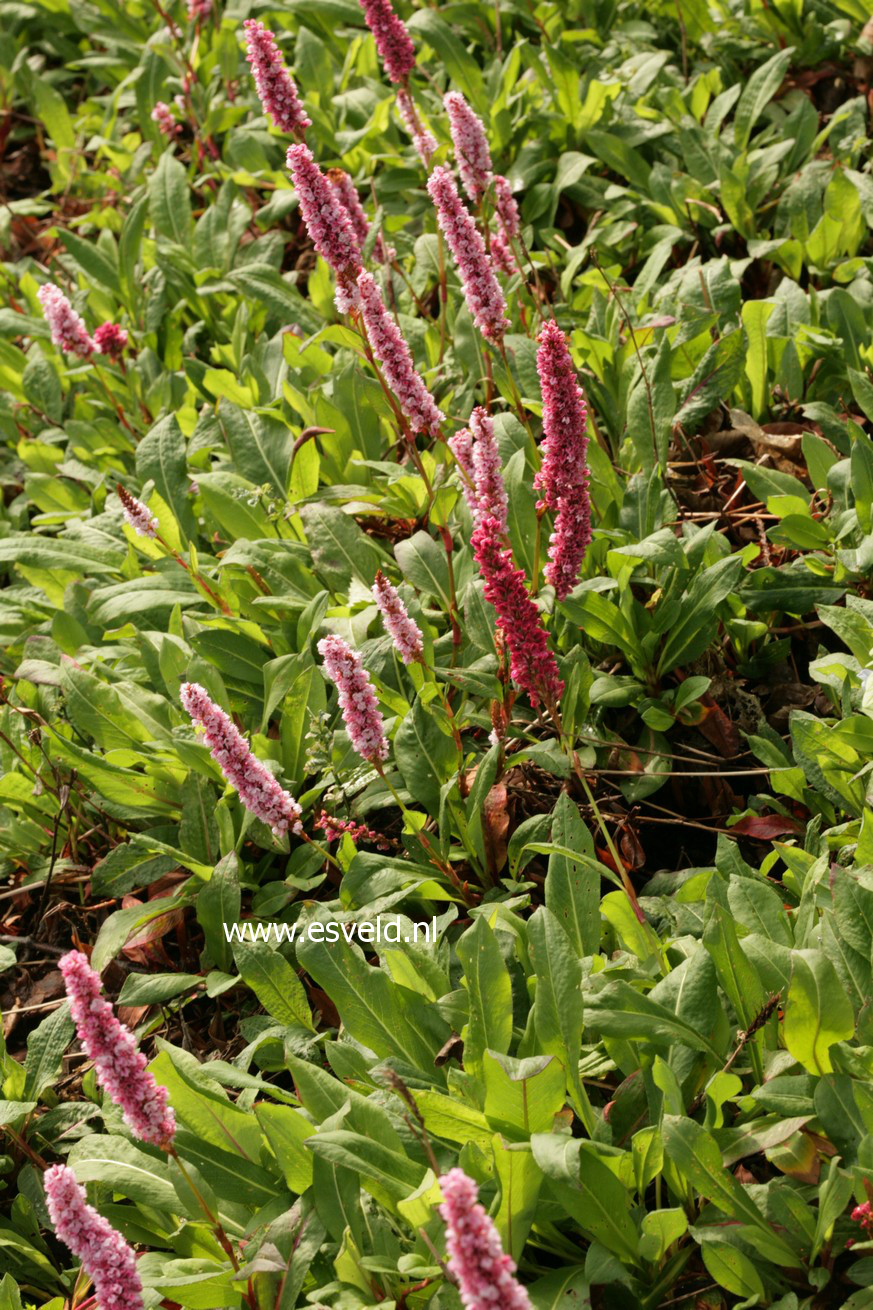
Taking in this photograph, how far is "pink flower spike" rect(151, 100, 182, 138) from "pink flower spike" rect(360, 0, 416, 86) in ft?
8.38

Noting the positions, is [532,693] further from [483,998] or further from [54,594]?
[54,594]

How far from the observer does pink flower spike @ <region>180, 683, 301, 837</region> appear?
2.70 m

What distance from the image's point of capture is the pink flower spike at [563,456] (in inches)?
113

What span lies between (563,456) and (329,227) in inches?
37.1

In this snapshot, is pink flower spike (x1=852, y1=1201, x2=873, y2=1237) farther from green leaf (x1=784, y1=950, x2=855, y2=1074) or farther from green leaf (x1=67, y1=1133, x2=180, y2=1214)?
green leaf (x1=67, y1=1133, x2=180, y2=1214)

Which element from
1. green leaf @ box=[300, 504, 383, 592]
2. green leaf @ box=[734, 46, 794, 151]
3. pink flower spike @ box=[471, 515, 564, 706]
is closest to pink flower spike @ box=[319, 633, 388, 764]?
pink flower spike @ box=[471, 515, 564, 706]

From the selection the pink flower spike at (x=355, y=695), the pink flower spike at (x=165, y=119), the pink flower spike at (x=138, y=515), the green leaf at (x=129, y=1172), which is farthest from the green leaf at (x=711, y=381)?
the pink flower spike at (x=165, y=119)

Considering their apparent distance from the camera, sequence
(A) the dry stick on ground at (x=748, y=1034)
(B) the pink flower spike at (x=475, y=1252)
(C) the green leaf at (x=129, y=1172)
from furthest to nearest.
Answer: (C) the green leaf at (x=129, y=1172), (A) the dry stick on ground at (x=748, y=1034), (B) the pink flower spike at (x=475, y=1252)

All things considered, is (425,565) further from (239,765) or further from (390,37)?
(390,37)

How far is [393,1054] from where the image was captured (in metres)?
2.78

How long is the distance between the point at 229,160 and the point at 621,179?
214 cm

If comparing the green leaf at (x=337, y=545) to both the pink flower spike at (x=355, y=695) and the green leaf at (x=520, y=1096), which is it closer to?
the pink flower spike at (x=355, y=695)

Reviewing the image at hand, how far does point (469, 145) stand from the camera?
146 inches

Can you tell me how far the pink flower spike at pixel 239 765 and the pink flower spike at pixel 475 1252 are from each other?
4.42 feet
